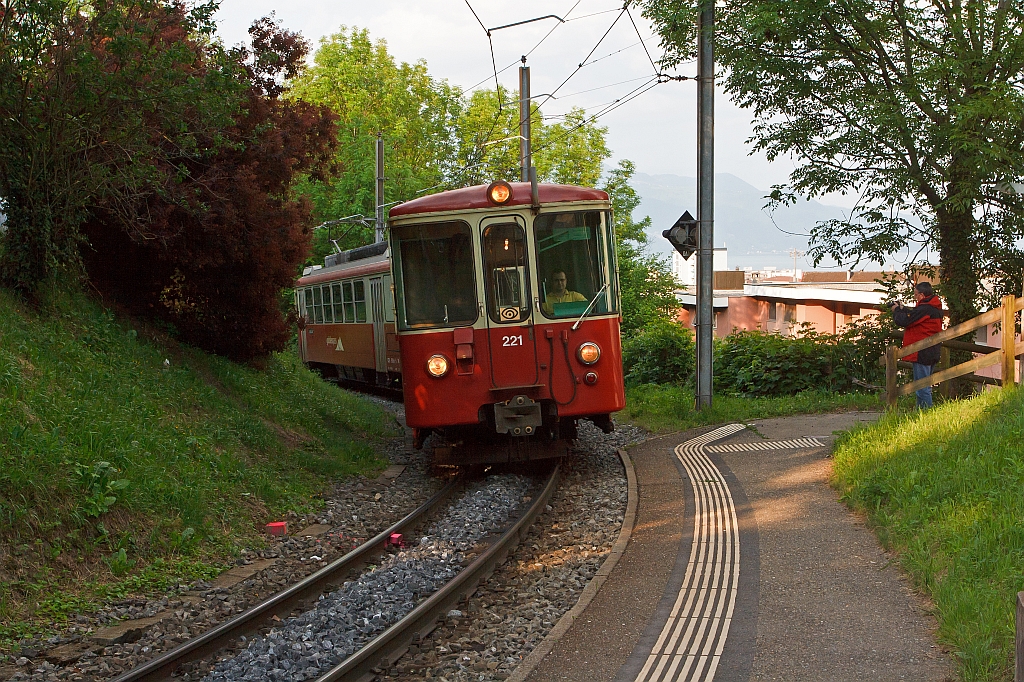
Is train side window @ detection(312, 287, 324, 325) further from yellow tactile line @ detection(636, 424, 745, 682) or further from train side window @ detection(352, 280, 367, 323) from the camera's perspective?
yellow tactile line @ detection(636, 424, 745, 682)

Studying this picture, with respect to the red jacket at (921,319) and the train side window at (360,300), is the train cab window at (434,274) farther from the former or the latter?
the train side window at (360,300)

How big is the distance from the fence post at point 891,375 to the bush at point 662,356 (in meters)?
7.24

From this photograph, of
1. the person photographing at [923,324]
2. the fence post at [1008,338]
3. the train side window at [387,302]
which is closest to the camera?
the fence post at [1008,338]

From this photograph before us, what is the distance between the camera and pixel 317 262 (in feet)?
106

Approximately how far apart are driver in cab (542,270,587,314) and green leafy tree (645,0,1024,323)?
17.2 feet

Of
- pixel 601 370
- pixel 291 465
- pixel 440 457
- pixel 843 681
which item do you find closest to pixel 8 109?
pixel 291 465

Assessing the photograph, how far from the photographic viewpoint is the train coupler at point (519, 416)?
33.0 ft

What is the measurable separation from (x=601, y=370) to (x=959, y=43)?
6.84 m

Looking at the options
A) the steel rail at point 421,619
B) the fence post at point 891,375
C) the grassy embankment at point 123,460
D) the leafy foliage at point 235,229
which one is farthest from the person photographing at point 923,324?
the leafy foliage at point 235,229

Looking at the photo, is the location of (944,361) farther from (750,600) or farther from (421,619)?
(421,619)

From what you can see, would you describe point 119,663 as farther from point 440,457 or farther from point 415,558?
point 440,457

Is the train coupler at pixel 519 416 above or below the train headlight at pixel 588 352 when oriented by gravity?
below

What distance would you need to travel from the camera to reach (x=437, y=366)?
10.2m

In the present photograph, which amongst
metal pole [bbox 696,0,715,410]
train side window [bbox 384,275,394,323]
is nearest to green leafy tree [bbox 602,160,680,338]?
metal pole [bbox 696,0,715,410]
